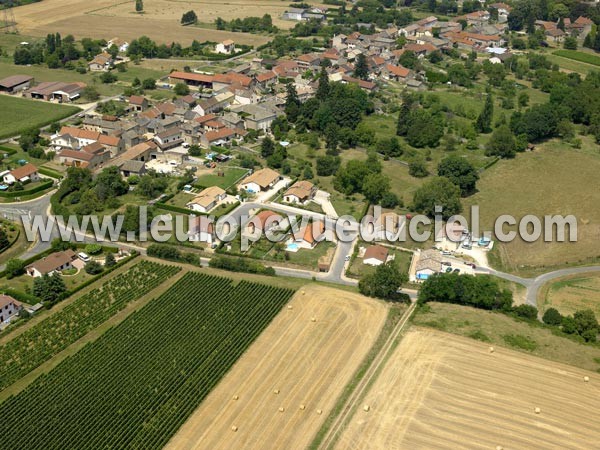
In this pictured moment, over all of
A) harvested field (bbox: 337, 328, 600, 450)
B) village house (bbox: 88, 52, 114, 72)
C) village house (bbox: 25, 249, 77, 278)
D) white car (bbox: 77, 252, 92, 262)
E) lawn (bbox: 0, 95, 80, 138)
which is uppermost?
village house (bbox: 88, 52, 114, 72)

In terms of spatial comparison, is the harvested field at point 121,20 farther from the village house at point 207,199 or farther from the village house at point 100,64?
the village house at point 207,199

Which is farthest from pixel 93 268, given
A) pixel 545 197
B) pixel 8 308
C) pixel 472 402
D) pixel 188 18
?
pixel 188 18

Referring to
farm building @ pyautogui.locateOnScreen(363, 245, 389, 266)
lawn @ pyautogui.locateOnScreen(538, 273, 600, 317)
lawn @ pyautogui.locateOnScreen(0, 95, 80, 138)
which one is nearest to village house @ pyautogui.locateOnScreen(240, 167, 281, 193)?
farm building @ pyautogui.locateOnScreen(363, 245, 389, 266)

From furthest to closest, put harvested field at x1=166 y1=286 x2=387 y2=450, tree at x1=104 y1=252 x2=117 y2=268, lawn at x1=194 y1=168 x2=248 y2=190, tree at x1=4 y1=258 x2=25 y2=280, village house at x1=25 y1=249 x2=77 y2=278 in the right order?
lawn at x1=194 y1=168 x2=248 y2=190
tree at x1=104 y1=252 x2=117 y2=268
village house at x1=25 y1=249 x2=77 y2=278
tree at x1=4 y1=258 x2=25 y2=280
harvested field at x1=166 y1=286 x2=387 y2=450

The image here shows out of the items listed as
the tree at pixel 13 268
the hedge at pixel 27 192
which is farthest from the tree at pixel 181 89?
the tree at pixel 13 268

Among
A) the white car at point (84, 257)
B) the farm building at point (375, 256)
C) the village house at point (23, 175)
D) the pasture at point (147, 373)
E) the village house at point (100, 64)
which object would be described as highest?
the village house at point (100, 64)

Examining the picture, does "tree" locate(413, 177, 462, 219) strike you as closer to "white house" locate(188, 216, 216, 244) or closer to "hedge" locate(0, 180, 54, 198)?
"white house" locate(188, 216, 216, 244)

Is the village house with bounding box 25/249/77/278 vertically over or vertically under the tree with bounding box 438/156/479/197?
under
